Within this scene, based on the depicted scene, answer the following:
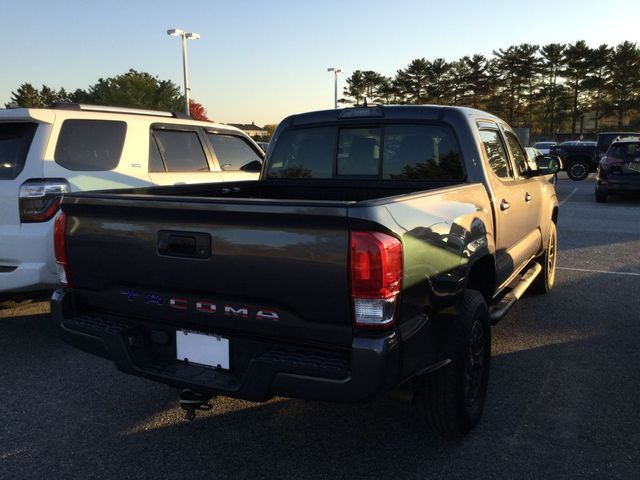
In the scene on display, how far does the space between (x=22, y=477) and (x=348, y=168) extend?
2715 mm

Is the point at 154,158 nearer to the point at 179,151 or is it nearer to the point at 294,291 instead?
the point at 179,151

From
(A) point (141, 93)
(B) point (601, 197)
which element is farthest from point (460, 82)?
(B) point (601, 197)

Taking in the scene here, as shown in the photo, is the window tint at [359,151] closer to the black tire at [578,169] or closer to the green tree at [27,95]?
the black tire at [578,169]

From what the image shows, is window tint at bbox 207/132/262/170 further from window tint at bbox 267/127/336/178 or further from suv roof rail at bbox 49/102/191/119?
window tint at bbox 267/127/336/178

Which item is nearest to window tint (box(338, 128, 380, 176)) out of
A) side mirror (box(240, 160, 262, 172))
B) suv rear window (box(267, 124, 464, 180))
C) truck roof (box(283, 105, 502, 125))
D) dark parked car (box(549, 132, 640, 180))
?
suv rear window (box(267, 124, 464, 180))

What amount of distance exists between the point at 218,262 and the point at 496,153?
2579 millimetres

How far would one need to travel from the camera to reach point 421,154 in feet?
12.6

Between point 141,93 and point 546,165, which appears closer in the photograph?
point 546,165

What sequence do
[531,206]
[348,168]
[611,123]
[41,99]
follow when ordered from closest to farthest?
[348,168] < [531,206] < [611,123] < [41,99]

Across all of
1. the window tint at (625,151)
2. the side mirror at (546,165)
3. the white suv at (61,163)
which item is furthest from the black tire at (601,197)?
the white suv at (61,163)

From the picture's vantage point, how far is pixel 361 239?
2195 mm

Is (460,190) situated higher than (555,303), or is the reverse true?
(460,190)

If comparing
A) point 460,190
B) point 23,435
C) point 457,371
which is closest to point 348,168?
point 460,190

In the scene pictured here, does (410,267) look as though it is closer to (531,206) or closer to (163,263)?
(163,263)
